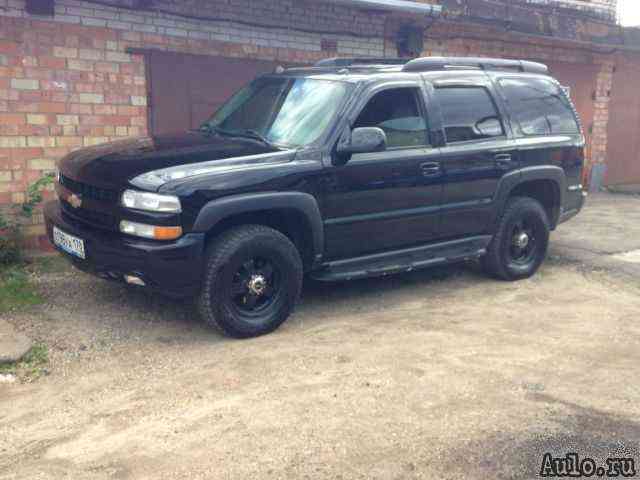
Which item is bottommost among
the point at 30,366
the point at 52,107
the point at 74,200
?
the point at 30,366

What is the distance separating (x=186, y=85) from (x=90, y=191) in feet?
11.2

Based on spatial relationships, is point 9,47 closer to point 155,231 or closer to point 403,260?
point 155,231

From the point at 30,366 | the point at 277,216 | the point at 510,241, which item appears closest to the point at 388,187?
the point at 277,216

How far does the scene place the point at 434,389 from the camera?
4227 millimetres

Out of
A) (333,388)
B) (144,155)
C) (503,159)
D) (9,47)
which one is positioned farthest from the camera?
(9,47)

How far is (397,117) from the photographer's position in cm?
571

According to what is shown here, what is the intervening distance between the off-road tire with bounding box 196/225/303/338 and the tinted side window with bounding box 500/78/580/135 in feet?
Answer: 9.44

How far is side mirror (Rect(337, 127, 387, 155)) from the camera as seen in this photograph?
16.8 ft

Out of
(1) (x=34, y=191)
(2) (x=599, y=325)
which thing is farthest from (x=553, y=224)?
(1) (x=34, y=191)

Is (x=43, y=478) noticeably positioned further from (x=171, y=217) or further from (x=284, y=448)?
(x=171, y=217)

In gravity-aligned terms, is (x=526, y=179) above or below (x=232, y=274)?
above

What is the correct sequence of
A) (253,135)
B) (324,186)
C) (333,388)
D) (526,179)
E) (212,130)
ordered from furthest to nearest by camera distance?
(526,179) → (212,130) → (253,135) → (324,186) → (333,388)

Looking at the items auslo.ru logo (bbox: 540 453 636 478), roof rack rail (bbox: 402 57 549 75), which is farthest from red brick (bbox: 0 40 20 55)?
auslo.ru logo (bbox: 540 453 636 478)

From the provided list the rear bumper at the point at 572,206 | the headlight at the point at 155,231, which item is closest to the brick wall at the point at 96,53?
the headlight at the point at 155,231
